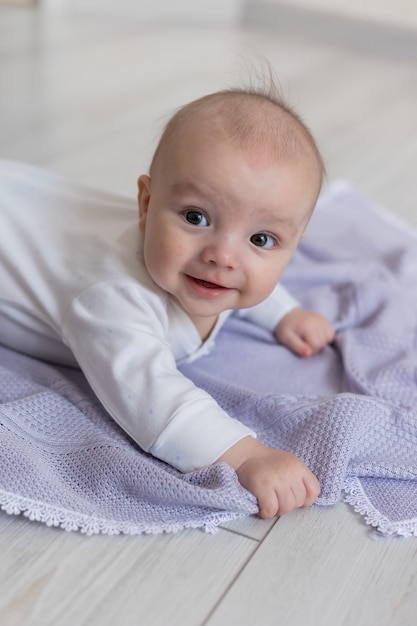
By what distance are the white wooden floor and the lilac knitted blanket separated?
0.09ft

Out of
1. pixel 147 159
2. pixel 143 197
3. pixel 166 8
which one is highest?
pixel 143 197

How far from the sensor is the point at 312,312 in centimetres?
134

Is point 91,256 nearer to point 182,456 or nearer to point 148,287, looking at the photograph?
point 148,287

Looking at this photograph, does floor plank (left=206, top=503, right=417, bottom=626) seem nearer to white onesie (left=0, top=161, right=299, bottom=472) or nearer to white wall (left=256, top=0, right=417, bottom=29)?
white onesie (left=0, top=161, right=299, bottom=472)

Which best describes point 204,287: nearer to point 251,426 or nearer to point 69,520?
point 251,426

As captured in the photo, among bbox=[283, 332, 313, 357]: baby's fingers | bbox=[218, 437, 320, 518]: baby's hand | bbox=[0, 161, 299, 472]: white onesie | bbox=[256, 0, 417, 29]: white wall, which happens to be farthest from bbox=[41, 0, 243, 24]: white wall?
bbox=[218, 437, 320, 518]: baby's hand

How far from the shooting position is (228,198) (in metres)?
0.98

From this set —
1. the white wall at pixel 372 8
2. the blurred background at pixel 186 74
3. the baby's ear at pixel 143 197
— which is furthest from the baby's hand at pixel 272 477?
the white wall at pixel 372 8

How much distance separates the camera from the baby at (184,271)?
97 centimetres

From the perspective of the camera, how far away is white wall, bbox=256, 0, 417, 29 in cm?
389

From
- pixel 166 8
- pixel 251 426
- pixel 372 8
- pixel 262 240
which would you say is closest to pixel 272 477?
pixel 251 426

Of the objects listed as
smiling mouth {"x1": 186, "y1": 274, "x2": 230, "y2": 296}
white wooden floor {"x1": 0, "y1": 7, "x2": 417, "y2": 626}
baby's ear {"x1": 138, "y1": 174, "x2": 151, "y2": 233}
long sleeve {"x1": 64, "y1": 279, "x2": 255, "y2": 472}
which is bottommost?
white wooden floor {"x1": 0, "y1": 7, "x2": 417, "y2": 626}

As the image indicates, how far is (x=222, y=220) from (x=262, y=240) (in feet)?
0.20

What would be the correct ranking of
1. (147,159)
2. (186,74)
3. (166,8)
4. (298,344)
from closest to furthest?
1. (298,344)
2. (147,159)
3. (186,74)
4. (166,8)
